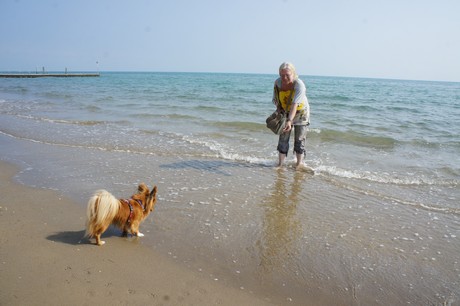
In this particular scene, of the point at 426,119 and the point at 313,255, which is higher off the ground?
the point at 426,119

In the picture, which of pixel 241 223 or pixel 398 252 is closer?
pixel 398 252

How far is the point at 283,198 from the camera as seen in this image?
529 centimetres

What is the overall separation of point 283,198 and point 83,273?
311 cm

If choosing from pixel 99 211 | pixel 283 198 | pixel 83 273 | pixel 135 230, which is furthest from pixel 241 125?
pixel 83 273

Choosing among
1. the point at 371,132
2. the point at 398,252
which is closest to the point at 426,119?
the point at 371,132

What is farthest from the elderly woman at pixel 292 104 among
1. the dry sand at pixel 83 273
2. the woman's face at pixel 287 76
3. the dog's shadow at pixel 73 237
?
the dry sand at pixel 83 273

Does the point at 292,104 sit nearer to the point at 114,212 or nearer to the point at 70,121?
the point at 114,212

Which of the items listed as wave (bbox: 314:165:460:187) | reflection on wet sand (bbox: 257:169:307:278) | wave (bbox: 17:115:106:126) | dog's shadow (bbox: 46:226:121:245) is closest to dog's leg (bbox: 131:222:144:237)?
dog's shadow (bbox: 46:226:121:245)

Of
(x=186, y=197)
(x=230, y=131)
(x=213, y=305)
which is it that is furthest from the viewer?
(x=230, y=131)

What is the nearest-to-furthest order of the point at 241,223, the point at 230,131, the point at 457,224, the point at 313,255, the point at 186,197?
the point at 313,255 < the point at 241,223 < the point at 457,224 < the point at 186,197 < the point at 230,131

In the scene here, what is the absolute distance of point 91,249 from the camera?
344cm

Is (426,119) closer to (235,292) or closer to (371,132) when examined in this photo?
A: (371,132)

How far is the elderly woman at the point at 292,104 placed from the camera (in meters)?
6.31

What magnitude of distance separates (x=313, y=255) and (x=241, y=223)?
3.31 ft
